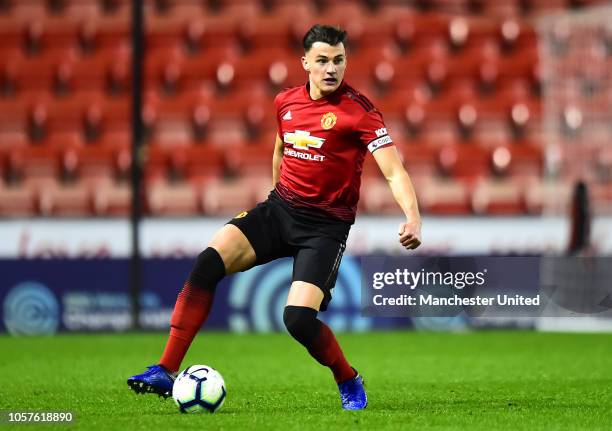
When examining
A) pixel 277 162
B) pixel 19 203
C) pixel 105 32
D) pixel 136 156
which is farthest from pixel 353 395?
pixel 105 32

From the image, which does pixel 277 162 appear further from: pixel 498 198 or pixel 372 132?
pixel 498 198

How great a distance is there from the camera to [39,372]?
338 inches

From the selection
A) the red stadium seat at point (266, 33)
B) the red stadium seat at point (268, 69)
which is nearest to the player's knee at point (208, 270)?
the red stadium seat at point (268, 69)

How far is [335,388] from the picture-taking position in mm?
7449

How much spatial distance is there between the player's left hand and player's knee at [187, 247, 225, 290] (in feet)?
3.48

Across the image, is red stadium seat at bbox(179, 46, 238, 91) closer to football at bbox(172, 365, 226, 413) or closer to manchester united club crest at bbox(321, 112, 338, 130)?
manchester united club crest at bbox(321, 112, 338, 130)

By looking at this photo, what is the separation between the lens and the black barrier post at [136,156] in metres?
13.2

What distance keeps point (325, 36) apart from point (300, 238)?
3.52 ft

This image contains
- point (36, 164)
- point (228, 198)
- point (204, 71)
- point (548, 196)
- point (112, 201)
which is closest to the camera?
point (548, 196)

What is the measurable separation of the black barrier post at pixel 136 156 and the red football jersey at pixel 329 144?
7.20 meters

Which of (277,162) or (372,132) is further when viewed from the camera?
(277,162)

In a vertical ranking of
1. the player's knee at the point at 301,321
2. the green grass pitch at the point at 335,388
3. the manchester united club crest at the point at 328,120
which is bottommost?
the green grass pitch at the point at 335,388

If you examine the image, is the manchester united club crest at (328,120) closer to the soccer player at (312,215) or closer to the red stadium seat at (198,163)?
the soccer player at (312,215)

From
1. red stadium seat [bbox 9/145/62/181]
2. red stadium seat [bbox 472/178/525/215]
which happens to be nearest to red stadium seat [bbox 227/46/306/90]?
red stadium seat [bbox 9/145/62/181]
